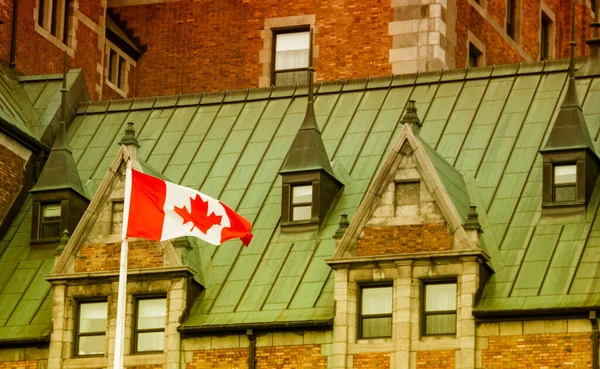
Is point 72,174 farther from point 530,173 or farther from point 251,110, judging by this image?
point 530,173

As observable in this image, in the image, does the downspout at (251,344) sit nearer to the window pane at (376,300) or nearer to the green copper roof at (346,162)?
the green copper roof at (346,162)

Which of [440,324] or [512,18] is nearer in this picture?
[440,324]

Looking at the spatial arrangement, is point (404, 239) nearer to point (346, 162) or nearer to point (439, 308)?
point (439, 308)

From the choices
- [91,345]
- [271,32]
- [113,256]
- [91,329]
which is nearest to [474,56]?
[271,32]

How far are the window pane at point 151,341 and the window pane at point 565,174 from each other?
940 cm

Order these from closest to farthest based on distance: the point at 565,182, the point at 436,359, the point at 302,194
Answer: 1. the point at 436,359
2. the point at 565,182
3. the point at 302,194

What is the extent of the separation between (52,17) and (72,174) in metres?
10.0

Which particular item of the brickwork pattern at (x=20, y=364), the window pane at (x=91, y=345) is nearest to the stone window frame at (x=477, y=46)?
the window pane at (x=91, y=345)

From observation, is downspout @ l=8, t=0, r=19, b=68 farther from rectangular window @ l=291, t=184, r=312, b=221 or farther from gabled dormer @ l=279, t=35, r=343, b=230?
rectangular window @ l=291, t=184, r=312, b=221

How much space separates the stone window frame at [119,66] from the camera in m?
64.5

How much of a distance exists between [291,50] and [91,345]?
16.1m

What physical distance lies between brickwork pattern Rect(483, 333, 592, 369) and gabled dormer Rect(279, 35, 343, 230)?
6403mm

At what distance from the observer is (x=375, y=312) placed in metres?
47.6

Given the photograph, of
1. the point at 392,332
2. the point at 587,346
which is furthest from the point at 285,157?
the point at 587,346
